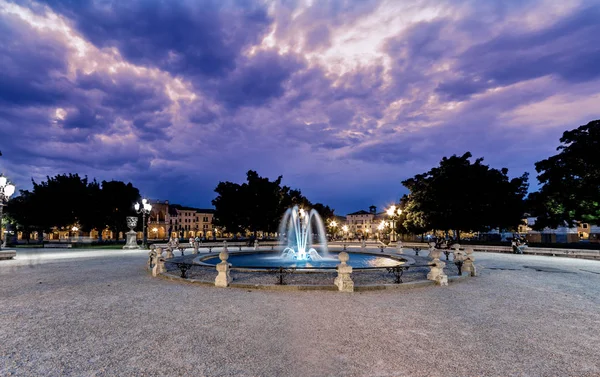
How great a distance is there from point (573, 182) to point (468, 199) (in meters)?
10.6

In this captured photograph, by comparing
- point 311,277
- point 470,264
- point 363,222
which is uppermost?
point 470,264

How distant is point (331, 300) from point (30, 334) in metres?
7.20

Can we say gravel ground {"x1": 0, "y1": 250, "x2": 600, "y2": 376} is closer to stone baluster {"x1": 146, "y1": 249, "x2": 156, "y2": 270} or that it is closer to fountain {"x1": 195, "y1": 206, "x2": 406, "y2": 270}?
stone baluster {"x1": 146, "y1": 249, "x2": 156, "y2": 270}

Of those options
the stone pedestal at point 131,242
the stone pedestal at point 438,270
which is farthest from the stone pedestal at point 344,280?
the stone pedestal at point 131,242

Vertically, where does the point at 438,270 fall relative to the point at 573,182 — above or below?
below

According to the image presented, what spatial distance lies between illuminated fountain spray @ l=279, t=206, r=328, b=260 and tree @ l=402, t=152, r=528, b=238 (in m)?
15.6

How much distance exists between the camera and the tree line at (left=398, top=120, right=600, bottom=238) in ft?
96.3

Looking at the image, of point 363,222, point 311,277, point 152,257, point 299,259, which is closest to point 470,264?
point 311,277

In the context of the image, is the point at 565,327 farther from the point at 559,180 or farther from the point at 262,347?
the point at 559,180

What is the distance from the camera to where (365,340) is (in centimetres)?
590

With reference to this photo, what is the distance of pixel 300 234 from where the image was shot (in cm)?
6100

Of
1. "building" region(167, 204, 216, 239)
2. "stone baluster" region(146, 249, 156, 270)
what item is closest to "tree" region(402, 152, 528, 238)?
"stone baluster" region(146, 249, 156, 270)

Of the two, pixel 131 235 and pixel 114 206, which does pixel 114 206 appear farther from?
pixel 131 235

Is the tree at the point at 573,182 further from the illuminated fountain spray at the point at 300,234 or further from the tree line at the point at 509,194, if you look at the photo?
the illuminated fountain spray at the point at 300,234
